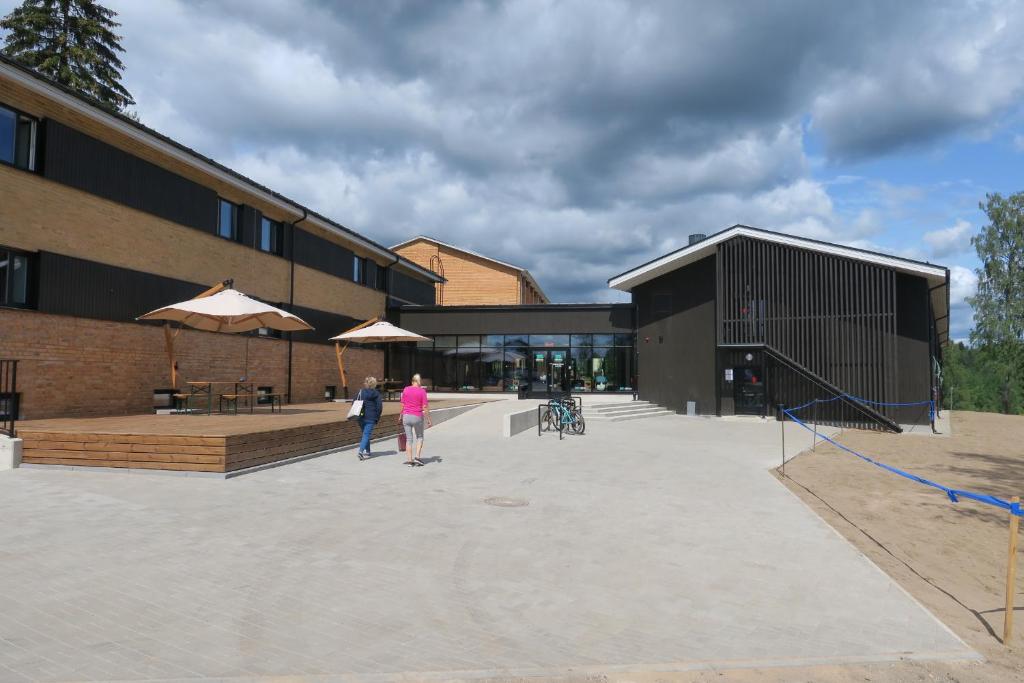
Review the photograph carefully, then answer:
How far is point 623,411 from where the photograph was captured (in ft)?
78.4

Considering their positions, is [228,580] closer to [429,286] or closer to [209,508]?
[209,508]

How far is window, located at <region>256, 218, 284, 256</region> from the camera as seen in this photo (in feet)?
65.4

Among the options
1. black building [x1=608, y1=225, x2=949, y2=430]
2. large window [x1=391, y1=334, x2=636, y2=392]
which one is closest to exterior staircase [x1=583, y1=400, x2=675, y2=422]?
black building [x1=608, y1=225, x2=949, y2=430]

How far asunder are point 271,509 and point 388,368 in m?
20.9

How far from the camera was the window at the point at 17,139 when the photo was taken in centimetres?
1203

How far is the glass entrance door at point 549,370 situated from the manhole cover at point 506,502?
66.7 feet

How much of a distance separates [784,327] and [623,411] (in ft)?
22.0

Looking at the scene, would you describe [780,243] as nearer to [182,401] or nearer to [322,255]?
[322,255]

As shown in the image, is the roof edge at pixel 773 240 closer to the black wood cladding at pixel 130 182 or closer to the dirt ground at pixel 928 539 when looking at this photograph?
the dirt ground at pixel 928 539

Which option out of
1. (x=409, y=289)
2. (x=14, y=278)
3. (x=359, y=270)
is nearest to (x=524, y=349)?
(x=409, y=289)

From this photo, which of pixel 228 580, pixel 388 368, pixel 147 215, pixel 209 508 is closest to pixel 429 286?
pixel 388 368

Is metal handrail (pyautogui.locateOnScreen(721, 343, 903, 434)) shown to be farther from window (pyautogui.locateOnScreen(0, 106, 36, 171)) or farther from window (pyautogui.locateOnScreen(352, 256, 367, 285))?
window (pyautogui.locateOnScreen(0, 106, 36, 171))

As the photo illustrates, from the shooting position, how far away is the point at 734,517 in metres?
7.48

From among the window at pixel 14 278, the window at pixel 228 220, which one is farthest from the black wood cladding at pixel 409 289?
the window at pixel 14 278
